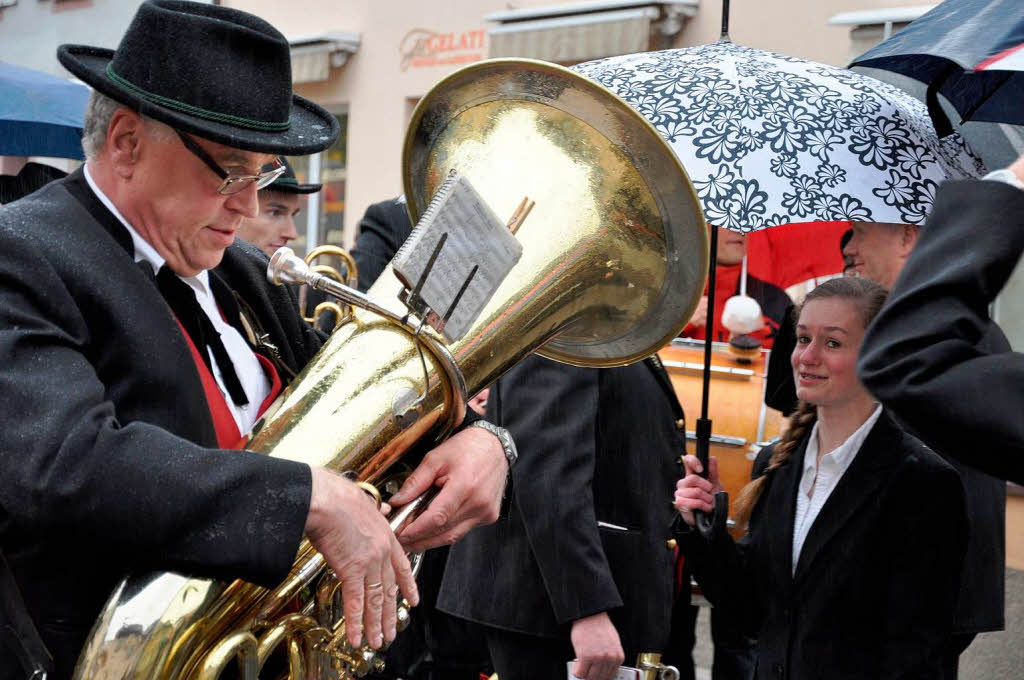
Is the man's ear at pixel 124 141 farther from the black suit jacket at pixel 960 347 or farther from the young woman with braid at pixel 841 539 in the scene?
the young woman with braid at pixel 841 539

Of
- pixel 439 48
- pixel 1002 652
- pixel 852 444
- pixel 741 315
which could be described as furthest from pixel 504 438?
pixel 439 48

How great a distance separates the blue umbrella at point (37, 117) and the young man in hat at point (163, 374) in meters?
3.44

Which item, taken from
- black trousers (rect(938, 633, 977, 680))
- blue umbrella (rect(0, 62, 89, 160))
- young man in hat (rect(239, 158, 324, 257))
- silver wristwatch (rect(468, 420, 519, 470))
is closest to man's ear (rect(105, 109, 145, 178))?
silver wristwatch (rect(468, 420, 519, 470))

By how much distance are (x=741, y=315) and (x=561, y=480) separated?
2.08 meters

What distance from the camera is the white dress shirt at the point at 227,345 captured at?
6.83 feet

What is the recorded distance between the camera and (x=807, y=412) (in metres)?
3.36

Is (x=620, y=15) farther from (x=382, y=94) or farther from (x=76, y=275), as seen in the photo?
(x=76, y=275)

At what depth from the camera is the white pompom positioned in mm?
5156

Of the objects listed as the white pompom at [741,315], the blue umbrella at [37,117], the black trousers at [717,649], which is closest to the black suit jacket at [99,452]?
Answer: the black trousers at [717,649]

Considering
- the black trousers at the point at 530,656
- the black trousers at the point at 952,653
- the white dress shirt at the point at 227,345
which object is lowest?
the black trousers at the point at 530,656

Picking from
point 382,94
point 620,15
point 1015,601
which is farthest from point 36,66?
point 1015,601

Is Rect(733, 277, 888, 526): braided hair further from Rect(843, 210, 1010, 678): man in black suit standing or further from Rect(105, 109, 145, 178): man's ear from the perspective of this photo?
Rect(105, 109, 145, 178): man's ear

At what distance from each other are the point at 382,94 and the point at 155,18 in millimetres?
9758

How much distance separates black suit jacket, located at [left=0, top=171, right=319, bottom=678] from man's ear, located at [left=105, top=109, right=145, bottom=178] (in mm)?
114
